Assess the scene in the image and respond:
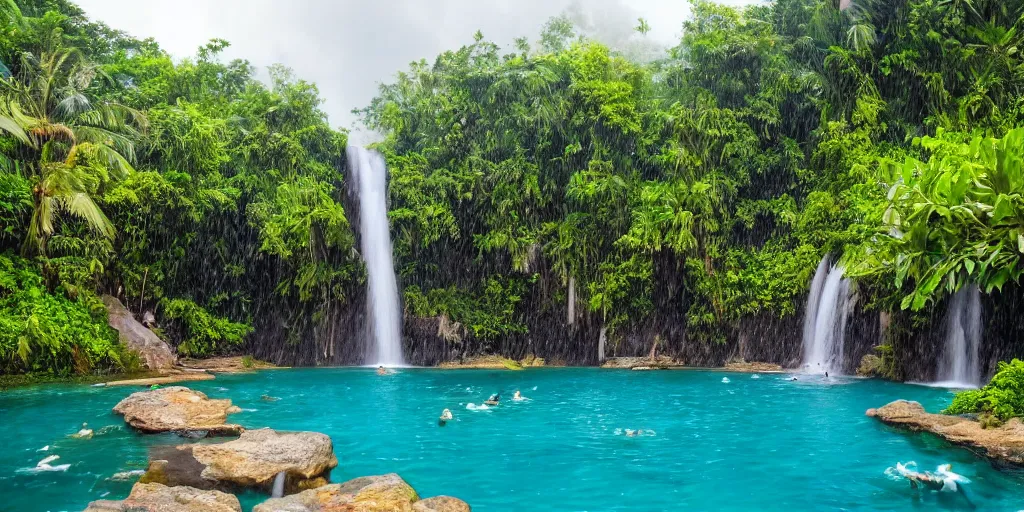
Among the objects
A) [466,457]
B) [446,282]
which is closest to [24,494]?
[466,457]

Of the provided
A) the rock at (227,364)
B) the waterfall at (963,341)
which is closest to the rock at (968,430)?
the waterfall at (963,341)

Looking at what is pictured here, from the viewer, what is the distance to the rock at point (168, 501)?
608cm


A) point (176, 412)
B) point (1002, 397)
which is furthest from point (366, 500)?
point (1002, 397)

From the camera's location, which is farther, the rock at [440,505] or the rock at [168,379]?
the rock at [168,379]

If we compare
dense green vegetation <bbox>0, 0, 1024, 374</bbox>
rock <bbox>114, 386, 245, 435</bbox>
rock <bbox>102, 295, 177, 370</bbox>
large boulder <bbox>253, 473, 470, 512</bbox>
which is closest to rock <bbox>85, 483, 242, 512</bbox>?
large boulder <bbox>253, 473, 470, 512</bbox>

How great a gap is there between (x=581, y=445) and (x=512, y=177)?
1607 centimetres

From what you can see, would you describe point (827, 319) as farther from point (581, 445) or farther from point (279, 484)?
point (279, 484)

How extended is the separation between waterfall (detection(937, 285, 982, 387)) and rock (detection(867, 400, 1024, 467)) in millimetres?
6032

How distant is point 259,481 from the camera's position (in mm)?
7578

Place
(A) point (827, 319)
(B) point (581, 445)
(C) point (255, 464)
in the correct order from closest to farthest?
1. (C) point (255, 464)
2. (B) point (581, 445)
3. (A) point (827, 319)

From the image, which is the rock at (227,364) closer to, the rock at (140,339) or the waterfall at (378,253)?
the rock at (140,339)

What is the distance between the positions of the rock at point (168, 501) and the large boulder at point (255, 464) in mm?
768

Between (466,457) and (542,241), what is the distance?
16.6 meters

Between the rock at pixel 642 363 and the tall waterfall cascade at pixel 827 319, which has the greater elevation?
the tall waterfall cascade at pixel 827 319
